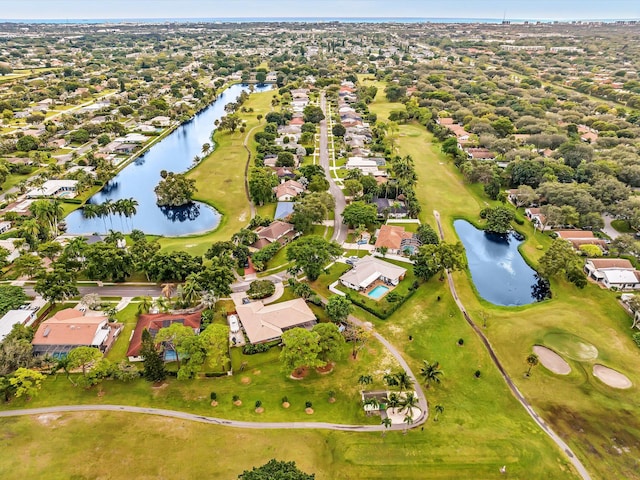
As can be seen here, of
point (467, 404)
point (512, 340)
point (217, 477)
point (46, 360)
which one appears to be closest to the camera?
point (217, 477)

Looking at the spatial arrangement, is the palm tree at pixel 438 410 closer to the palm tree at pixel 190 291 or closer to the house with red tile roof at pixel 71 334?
the palm tree at pixel 190 291

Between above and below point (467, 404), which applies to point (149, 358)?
above

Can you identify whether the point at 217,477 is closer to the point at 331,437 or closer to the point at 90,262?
the point at 331,437

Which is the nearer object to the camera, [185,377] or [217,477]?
[217,477]

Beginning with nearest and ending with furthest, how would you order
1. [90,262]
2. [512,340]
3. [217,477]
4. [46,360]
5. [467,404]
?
[217,477] < [467,404] < [46,360] < [512,340] < [90,262]

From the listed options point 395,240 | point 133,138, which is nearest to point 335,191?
point 395,240

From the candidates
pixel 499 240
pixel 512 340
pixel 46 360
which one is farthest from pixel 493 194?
pixel 46 360

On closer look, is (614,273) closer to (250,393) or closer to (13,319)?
(250,393)
